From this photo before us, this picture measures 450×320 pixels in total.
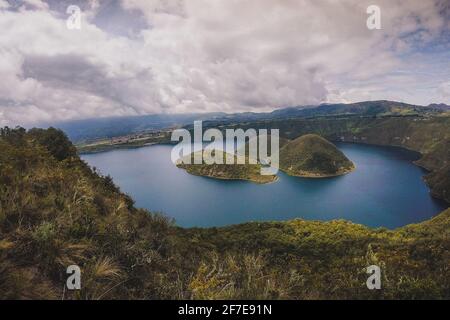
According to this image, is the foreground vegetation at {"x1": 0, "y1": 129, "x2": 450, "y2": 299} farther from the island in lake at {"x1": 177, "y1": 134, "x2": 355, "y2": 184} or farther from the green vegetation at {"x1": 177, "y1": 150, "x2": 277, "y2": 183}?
the island in lake at {"x1": 177, "y1": 134, "x2": 355, "y2": 184}

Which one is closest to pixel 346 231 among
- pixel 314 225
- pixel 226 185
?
pixel 314 225

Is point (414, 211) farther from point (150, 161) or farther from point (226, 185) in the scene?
point (150, 161)
